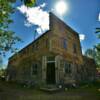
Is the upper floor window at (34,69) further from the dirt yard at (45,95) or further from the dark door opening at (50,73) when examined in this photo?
the dirt yard at (45,95)

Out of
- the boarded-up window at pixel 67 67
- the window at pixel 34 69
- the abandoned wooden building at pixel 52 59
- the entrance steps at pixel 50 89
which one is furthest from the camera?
the boarded-up window at pixel 67 67

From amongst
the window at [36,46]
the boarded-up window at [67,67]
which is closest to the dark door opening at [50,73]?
the boarded-up window at [67,67]

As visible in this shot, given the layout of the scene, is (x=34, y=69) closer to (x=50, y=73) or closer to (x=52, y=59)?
(x=50, y=73)

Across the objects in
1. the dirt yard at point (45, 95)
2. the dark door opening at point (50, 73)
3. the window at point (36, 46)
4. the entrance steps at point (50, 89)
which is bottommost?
the dirt yard at point (45, 95)

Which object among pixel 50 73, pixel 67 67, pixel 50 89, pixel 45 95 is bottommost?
pixel 45 95

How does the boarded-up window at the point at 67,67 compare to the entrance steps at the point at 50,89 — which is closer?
the entrance steps at the point at 50,89

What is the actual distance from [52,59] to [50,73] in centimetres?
156

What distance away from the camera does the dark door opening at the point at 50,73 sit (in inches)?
774

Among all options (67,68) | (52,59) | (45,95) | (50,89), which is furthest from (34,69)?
(45,95)

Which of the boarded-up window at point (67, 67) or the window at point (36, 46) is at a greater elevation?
the window at point (36, 46)

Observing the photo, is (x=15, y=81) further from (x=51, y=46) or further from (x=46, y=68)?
(x=51, y=46)

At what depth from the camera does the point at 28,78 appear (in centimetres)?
2133

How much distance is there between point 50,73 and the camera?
1989 cm

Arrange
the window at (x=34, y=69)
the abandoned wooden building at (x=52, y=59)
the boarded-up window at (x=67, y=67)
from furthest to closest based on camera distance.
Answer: the boarded-up window at (x=67, y=67)
the window at (x=34, y=69)
the abandoned wooden building at (x=52, y=59)
